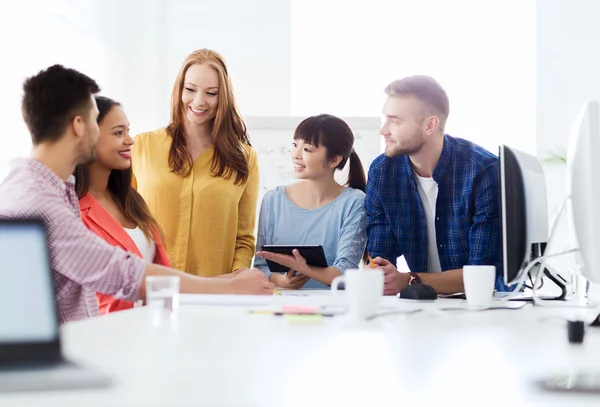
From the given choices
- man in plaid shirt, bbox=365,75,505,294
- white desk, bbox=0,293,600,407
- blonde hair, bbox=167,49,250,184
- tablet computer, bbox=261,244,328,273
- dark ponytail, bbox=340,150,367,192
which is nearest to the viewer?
white desk, bbox=0,293,600,407

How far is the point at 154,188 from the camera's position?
2910 mm

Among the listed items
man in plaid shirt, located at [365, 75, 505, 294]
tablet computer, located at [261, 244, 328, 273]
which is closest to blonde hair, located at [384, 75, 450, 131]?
man in plaid shirt, located at [365, 75, 505, 294]

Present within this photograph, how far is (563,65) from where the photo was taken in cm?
564

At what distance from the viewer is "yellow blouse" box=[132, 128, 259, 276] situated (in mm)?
2873

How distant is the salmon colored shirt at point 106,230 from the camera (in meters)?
2.22

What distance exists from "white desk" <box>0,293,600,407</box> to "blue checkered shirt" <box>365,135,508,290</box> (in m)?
1.11

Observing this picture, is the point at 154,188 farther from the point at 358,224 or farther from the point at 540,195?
the point at 540,195

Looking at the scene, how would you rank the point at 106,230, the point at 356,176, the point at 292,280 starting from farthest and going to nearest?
the point at 356,176, the point at 292,280, the point at 106,230

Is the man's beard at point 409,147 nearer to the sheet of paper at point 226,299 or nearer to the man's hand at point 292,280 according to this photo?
the man's hand at point 292,280

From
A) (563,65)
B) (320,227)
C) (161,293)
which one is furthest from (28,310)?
(563,65)

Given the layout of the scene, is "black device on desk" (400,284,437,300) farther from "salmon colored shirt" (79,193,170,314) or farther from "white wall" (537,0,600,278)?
"white wall" (537,0,600,278)

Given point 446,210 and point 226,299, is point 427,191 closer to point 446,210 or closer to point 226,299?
point 446,210

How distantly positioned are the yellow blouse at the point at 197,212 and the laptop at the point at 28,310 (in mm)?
1880

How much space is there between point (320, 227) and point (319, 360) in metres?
1.84
